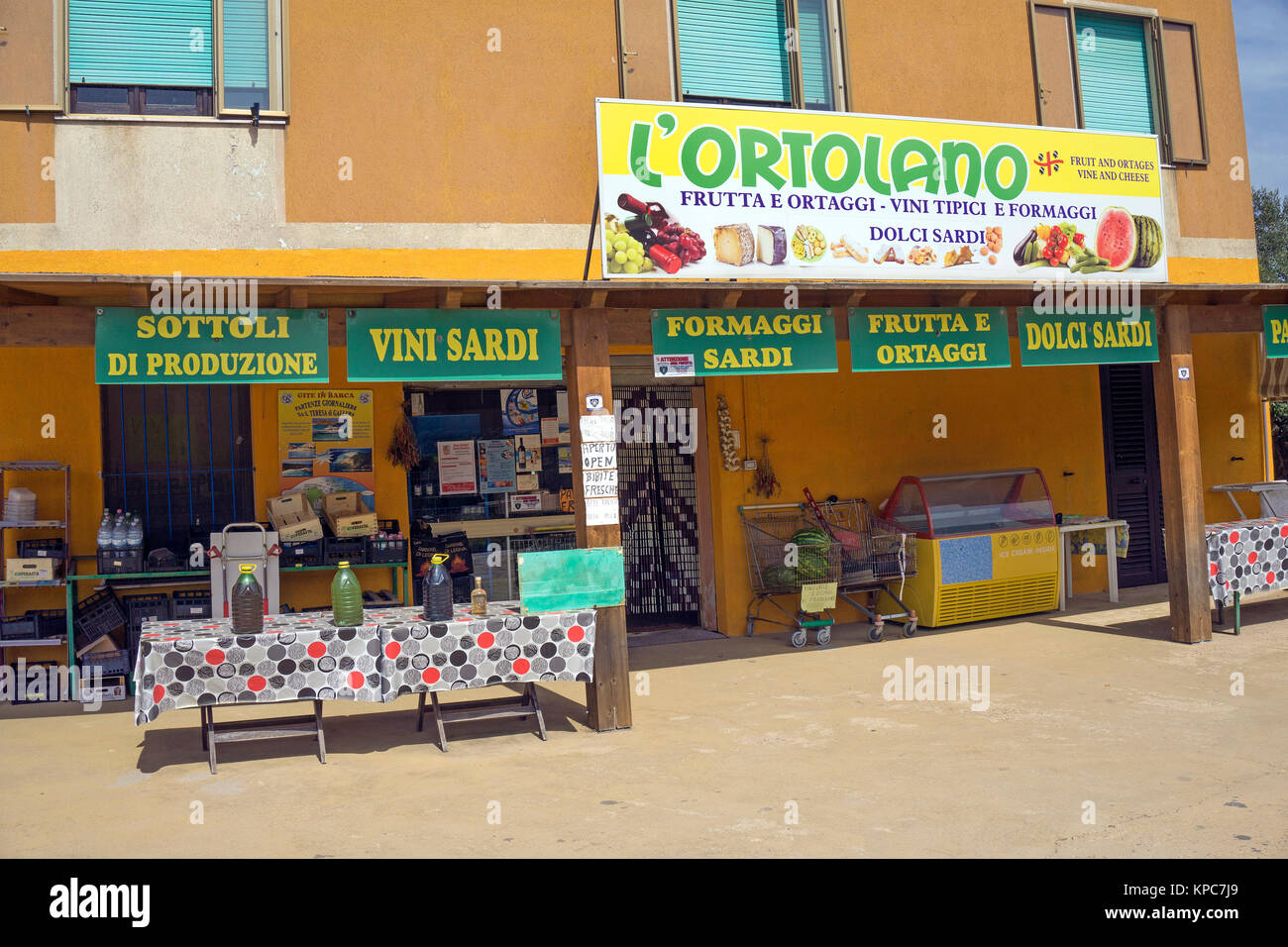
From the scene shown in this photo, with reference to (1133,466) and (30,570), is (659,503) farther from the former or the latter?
(1133,466)

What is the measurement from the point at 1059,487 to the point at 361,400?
8.51 m

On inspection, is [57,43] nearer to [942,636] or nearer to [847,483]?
[847,483]

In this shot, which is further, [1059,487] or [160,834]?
[1059,487]

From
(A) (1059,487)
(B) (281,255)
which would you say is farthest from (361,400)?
(A) (1059,487)

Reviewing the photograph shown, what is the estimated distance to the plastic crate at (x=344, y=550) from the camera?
32.6 feet

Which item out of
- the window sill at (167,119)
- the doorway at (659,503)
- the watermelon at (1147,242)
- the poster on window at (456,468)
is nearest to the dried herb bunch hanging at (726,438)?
the doorway at (659,503)

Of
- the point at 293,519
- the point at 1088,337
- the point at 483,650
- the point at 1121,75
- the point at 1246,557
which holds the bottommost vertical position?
the point at 483,650

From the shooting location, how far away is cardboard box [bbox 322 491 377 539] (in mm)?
10047

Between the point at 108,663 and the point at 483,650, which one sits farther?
the point at 108,663

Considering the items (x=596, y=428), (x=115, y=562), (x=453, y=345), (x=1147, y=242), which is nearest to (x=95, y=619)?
(x=115, y=562)

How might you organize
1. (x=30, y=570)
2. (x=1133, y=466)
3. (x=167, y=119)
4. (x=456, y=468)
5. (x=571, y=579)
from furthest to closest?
(x=1133, y=466) < (x=456, y=468) < (x=167, y=119) < (x=30, y=570) < (x=571, y=579)

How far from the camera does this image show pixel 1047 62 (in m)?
12.6

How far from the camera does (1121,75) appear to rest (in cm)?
1308

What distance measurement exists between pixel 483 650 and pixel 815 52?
25.0ft
